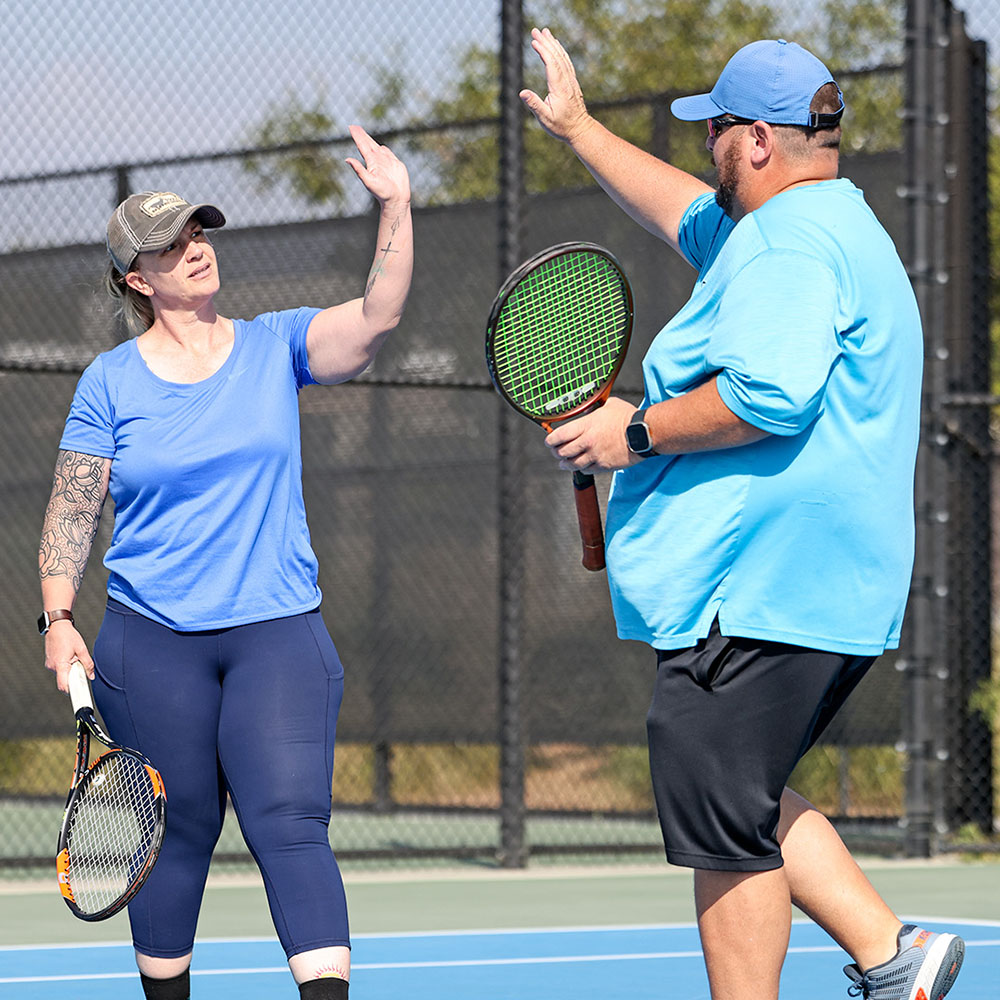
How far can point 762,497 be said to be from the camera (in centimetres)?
315

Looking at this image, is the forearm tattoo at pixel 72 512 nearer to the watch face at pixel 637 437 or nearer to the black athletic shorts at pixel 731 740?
the watch face at pixel 637 437

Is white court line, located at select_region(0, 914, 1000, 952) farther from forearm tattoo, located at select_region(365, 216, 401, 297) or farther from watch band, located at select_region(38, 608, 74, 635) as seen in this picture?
forearm tattoo, located at select_region(365, 216, 401, 297)

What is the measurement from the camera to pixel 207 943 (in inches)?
224

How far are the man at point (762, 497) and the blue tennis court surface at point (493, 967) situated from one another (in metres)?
1.66

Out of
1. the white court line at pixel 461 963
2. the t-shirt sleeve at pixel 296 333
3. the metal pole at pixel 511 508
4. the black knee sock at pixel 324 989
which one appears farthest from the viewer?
the metal pole at pixel 511 508

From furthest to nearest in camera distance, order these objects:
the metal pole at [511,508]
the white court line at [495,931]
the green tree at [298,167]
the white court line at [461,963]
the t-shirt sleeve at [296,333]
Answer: the green tree at [298,167] < the metal pole at [511,508] < the white court line at [495,931] < the white court line at [461,963] < the t-shirt sleeve at [296,333]

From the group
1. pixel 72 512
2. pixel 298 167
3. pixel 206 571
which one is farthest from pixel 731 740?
pixel 298 167

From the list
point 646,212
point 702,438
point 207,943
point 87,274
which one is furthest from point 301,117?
point 702,438

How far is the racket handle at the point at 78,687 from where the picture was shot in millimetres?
3576

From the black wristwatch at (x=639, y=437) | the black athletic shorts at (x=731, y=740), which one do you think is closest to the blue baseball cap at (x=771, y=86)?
the black wristwatch at (x=639, y=437)

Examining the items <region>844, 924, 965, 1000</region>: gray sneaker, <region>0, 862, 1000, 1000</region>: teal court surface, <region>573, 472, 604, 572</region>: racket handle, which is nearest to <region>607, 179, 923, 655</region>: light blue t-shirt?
<region>573, 472, 604, 572</region>: racket handle

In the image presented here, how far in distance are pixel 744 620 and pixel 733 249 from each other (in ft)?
2.16

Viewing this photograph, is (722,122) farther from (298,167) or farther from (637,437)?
(298,167)

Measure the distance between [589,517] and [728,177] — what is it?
0.70 metres
